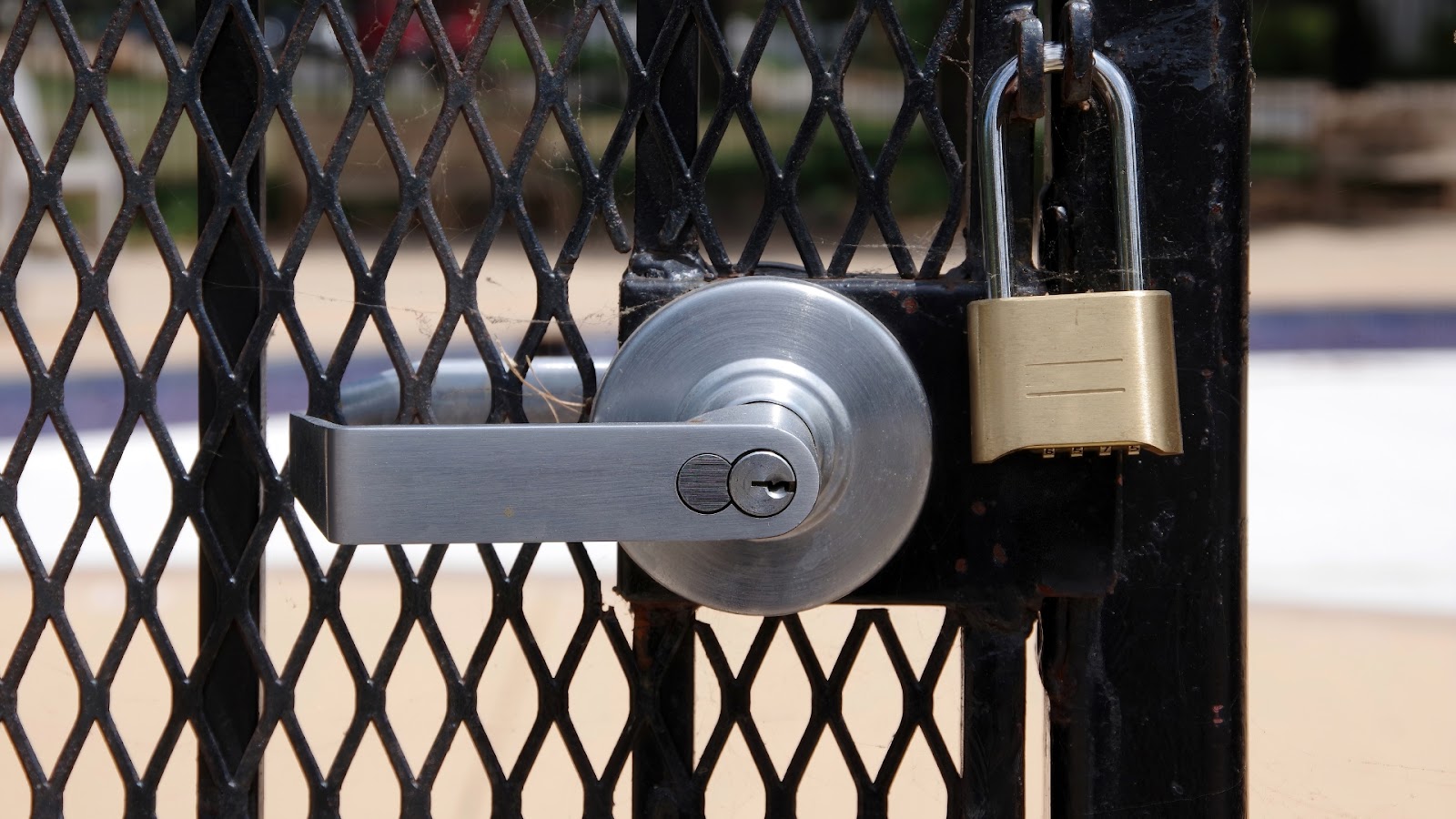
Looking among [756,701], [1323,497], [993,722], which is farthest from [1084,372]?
[1323,497]

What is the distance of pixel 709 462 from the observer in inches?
12.5

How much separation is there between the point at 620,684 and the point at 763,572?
13 centimetres

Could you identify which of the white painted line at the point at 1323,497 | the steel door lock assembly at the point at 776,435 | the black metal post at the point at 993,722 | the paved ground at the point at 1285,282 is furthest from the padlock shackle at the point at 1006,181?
the paved ground at the point at 1285,282

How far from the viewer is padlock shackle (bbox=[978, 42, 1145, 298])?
36cm

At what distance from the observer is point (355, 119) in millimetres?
398

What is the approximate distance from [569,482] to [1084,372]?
0.14 metres

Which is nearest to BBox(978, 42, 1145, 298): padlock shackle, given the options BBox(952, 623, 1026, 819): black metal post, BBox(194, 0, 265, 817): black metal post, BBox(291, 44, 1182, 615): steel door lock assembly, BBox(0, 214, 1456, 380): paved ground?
BBox(291, 44, 1182, 615): steel door lock assembly

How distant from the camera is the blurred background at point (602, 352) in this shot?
0.52 metres

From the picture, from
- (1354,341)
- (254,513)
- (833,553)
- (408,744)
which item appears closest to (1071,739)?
(833,553)

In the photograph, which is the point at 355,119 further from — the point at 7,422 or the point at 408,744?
the point at 7,422

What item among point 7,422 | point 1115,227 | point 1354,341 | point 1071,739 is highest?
point 1354,341

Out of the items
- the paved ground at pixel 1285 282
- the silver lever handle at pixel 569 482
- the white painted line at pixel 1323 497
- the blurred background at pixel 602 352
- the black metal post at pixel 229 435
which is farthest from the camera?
the paved ground at pixel 1285 282

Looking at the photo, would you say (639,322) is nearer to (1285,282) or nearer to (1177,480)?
(1177,480)

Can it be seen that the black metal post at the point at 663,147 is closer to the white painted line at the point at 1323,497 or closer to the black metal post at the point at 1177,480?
the black metal post at the point at 1177,480
